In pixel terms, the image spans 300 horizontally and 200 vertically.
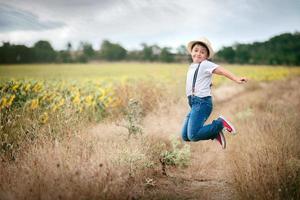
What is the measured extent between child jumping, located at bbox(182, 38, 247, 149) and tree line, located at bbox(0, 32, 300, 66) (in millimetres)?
27131

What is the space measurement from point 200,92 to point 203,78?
0.76 ft

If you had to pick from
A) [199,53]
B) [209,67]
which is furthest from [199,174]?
[199,53]

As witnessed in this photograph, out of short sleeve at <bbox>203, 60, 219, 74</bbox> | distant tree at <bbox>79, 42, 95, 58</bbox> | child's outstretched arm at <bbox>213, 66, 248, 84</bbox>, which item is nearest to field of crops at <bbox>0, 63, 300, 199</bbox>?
child's outstretched arm at <bbox>213, 66, 248, 84</bbox>

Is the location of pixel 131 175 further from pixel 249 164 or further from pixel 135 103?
pixel 135 103

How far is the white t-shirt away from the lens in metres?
5.15

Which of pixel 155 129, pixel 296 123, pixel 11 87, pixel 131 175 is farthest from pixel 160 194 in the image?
pixel 11 87

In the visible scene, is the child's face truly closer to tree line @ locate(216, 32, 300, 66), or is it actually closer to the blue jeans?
the blue jeans

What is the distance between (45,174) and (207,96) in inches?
104

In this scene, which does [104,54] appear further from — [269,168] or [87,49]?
[269,168]

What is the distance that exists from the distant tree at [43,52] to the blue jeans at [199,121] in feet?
90.6

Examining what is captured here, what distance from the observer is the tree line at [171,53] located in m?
36.3

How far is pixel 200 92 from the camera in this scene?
208 inches

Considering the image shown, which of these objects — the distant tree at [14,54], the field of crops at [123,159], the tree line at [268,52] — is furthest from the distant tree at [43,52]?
the field of crops at [123,159]

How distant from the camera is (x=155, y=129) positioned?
738 centimetres
